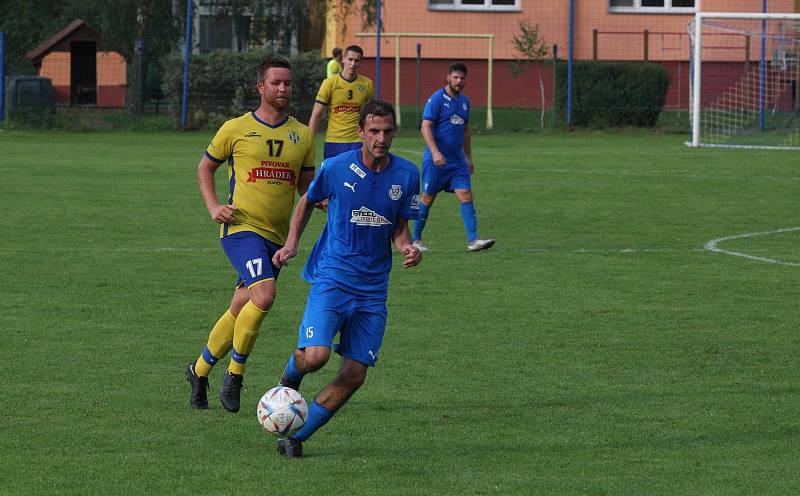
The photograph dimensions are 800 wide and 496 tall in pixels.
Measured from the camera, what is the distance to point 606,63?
115 ft

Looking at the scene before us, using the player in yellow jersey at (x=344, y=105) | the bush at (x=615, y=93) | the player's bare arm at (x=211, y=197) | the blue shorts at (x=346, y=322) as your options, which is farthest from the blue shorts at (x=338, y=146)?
the bush at (x=615, y=93)

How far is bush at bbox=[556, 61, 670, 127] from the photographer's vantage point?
3459 cm

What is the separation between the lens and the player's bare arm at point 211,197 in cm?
817

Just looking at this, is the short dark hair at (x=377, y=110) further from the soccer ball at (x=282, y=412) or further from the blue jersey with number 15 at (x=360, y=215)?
the soccer ball at (x=282, y=412)

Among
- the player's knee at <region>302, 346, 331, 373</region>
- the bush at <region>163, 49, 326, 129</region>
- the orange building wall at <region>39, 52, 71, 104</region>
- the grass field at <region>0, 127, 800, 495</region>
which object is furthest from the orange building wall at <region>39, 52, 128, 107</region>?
the player's knee at <region>302, 346, 331, 373</region>

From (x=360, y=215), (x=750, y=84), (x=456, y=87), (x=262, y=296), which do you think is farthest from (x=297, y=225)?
(x=750, y=84)

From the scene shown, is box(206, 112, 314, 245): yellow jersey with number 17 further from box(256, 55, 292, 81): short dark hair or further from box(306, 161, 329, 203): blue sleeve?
box(306, 161, 329, 203): blue sleeve

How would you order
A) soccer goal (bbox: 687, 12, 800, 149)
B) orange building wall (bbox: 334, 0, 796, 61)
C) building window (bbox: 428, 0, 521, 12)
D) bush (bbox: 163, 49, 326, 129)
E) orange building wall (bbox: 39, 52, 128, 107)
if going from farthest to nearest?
orange building wall (bbox: 39, 52, 128, 107)
building window (bbox: 428, 0, 521, 12)
orange building wall (bbox: 334, 0, 796, 61)
bush (bbox: 163, 49, 326, 129)
soccer goal (bbox: 687, 12, 800, 149)

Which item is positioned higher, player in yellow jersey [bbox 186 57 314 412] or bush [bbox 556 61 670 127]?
bush [bbox 556 61 670 127]

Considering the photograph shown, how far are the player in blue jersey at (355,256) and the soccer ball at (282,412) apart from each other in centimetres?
8

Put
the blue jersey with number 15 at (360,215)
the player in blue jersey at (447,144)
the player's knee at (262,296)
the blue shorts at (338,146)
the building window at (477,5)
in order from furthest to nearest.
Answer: the building window at (477,5)
the blue shorts at (338,146)
the player in blue jersey at (447,144)
the player's knee at (262,296)
the blue jersey with number 15 at (360,215)

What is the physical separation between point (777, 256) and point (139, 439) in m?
9.42

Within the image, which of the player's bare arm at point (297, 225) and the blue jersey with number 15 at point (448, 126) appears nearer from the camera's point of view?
the player's bare arm at point (297, 225)

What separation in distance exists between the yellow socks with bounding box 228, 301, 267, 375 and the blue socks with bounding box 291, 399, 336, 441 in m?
1.08
